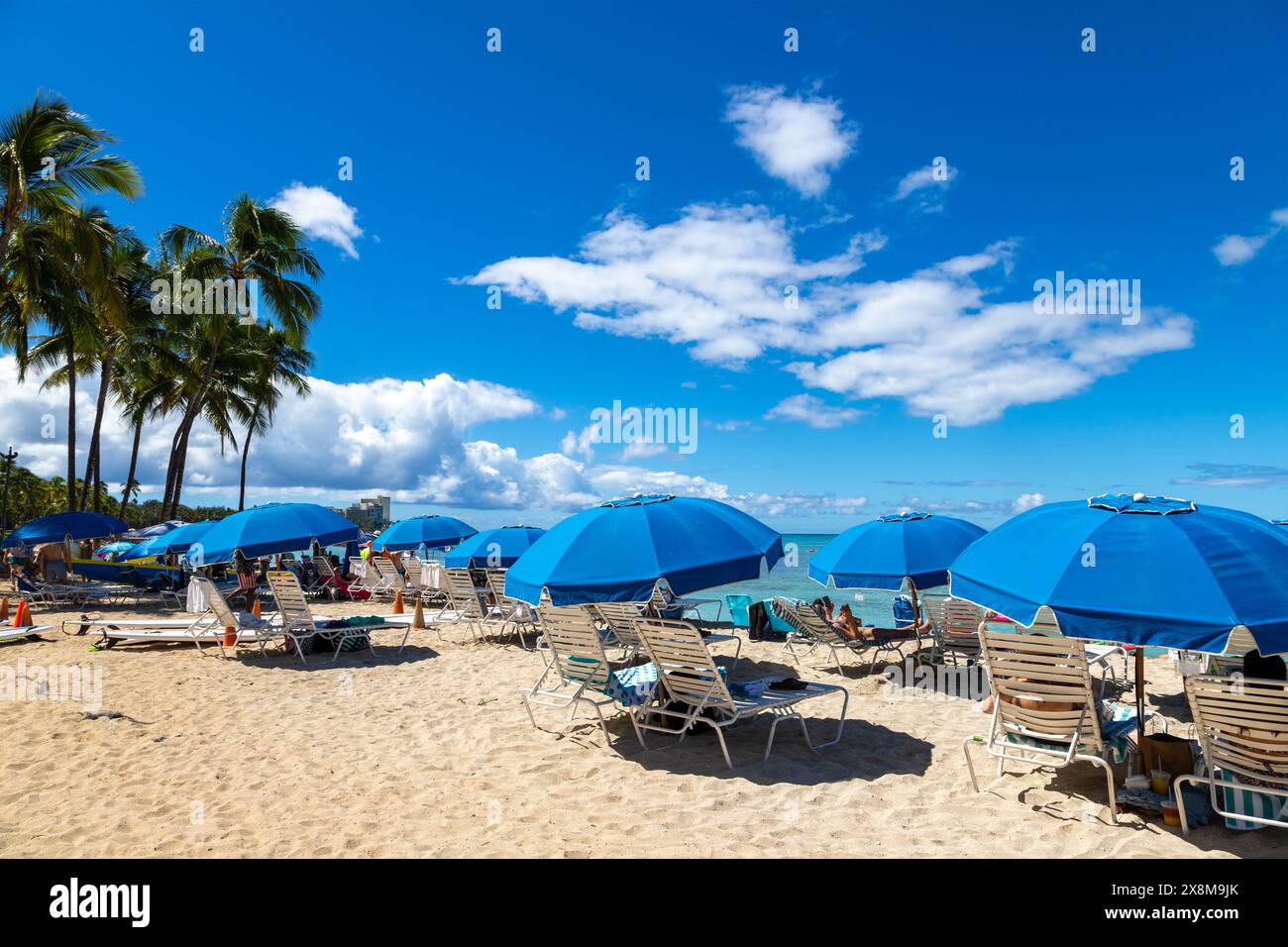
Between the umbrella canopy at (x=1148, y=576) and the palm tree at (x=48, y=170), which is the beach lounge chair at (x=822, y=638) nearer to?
the umbrella canopy at (x=1148, y=576)

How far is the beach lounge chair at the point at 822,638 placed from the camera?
8930 millimetres

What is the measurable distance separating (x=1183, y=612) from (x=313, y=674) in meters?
9.01

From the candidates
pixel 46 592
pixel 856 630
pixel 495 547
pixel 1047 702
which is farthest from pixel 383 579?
pixel 1047 702

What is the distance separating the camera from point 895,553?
8.28m

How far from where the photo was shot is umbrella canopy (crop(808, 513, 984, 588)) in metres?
8.08

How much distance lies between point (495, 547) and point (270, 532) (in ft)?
14.7

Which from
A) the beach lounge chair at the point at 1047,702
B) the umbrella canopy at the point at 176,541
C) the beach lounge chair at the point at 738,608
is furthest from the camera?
the umbrella canopy at the point at 176,541

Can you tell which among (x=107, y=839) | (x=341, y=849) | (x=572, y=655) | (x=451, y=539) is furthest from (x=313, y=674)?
(x=451, y=539)

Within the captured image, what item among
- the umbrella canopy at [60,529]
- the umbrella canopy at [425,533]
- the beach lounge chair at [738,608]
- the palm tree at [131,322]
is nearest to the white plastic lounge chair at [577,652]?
the beach lounge chair at [738,608]

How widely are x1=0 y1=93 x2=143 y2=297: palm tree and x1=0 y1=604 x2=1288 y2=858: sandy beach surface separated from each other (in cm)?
1158

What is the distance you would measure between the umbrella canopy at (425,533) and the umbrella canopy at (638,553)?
13322 mm
